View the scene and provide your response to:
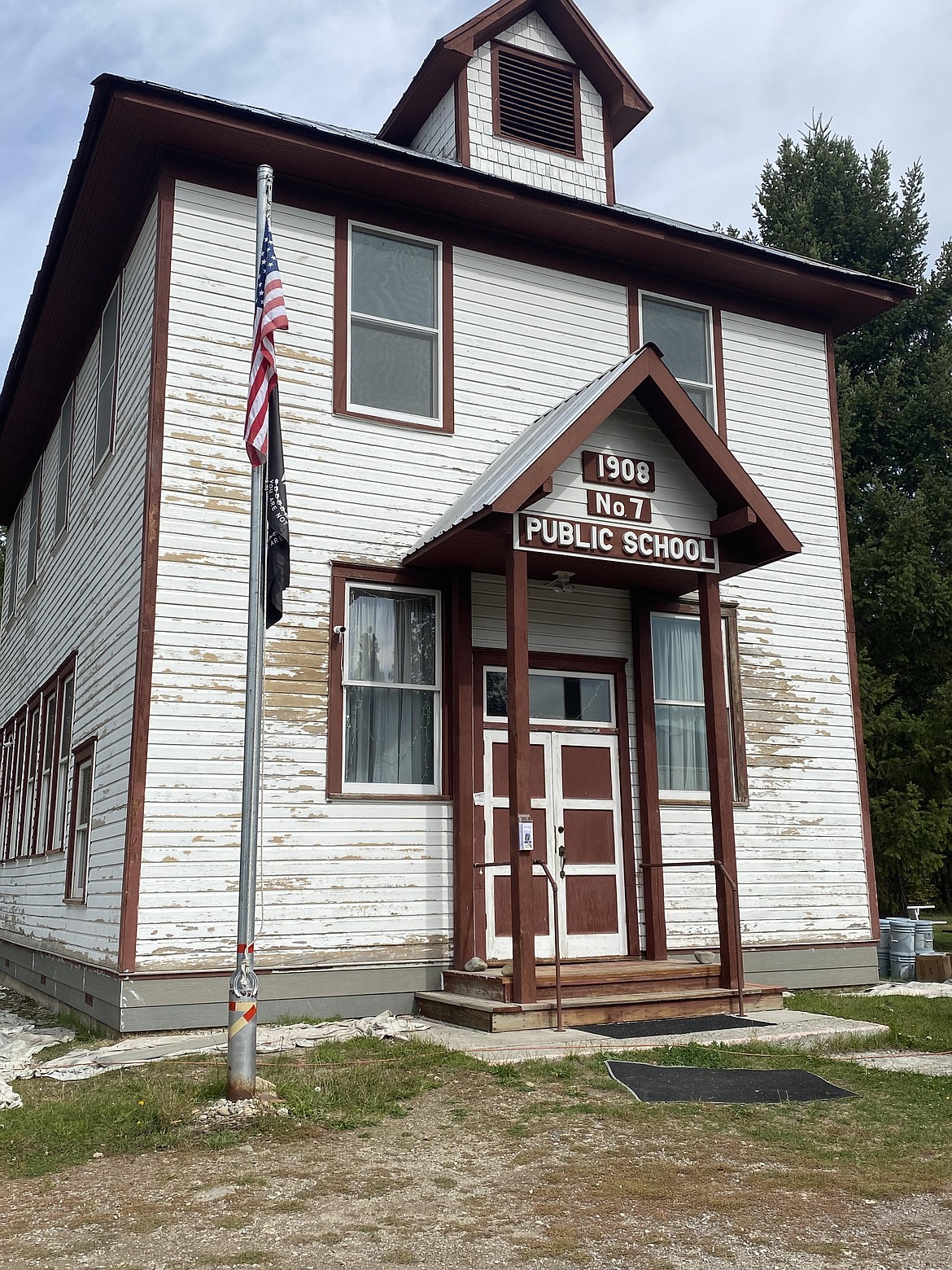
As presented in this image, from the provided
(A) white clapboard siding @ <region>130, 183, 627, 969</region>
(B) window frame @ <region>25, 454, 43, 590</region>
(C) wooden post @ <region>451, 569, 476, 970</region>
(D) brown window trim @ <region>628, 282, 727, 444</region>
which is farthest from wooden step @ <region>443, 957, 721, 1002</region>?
(B) window frame @ <region>25, 454, 43, 590</region>

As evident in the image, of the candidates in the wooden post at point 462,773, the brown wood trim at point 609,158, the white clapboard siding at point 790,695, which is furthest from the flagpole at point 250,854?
the brown wood trim at point 609,158

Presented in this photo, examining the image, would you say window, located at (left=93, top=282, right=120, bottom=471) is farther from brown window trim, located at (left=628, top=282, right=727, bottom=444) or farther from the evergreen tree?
the evergreen tree

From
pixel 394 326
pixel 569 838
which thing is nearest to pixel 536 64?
pixel 394 326

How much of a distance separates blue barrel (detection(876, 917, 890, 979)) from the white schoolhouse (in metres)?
1.66

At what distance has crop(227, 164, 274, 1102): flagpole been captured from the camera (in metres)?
6.67

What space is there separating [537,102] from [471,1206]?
12888mm

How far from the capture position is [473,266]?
12.8 metres

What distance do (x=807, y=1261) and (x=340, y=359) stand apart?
9.31 m

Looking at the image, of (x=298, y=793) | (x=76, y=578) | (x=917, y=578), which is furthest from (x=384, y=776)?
(x=917, y=578)

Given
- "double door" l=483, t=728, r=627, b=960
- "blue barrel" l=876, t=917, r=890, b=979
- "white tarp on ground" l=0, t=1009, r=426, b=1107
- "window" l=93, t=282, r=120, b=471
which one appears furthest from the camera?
"blue barrel" l=876, t=917, r=890, b=979

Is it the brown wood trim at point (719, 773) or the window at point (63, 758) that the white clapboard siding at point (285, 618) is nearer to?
the brown wood trim at point (719, 773)

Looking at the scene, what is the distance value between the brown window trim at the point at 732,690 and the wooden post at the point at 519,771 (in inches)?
114

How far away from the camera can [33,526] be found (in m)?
19.1

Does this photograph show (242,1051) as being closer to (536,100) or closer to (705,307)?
(705,307)
